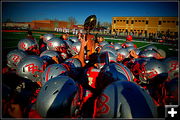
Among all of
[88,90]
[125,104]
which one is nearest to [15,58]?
[88,90]

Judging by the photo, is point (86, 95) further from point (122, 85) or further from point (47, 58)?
point (47, 58)

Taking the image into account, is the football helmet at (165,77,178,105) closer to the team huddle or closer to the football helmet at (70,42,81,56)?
the team huddle

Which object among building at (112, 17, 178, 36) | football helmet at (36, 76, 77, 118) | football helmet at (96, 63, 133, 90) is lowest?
football helmet at (36, 76, 77, 118)

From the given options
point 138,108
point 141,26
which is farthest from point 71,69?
point 141,26

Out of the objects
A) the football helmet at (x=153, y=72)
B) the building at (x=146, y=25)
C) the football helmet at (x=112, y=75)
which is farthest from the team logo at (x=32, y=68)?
the building at (x=146, y=25)

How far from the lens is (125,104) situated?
3316 mm

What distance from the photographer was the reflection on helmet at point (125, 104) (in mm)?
3217

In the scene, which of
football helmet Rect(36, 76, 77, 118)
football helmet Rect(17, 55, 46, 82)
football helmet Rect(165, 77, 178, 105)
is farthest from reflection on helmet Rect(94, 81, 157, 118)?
football helmet Rect(17, 55, 46, 82)

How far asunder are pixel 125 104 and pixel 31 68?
5248 millimetres

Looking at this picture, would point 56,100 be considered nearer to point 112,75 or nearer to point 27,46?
point 112,75

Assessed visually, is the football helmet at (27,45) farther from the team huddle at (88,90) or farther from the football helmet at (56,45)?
the team huddle at (88,90)

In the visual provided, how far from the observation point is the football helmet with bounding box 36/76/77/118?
3781 mm

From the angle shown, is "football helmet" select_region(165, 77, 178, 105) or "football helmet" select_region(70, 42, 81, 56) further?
"football helmet" select_region(70, 42, 81, 56)

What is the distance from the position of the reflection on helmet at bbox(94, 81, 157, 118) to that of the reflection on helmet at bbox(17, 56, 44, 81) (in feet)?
14.3
